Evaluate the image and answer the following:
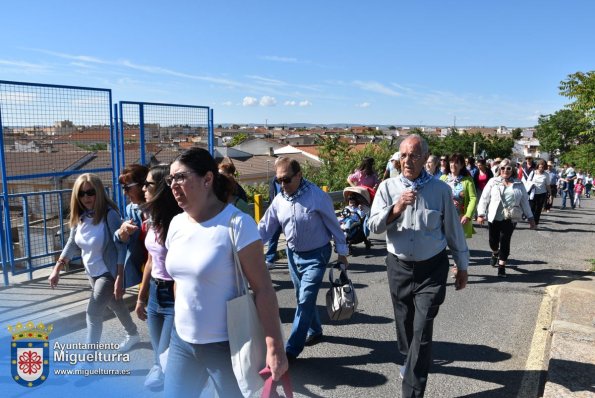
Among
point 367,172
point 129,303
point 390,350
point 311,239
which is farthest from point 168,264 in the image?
point 367,172

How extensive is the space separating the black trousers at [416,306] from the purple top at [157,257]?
1.72 metres

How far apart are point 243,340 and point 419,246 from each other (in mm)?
1721

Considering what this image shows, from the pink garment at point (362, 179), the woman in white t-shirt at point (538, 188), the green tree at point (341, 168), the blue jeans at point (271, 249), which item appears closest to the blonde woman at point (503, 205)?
the pink garment at point (362, 179)

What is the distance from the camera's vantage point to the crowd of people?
8.09 ft

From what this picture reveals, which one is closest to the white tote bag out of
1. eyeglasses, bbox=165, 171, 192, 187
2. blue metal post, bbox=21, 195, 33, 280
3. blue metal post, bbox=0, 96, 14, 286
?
eyeglasses, bbox=165, 171, 192, 187

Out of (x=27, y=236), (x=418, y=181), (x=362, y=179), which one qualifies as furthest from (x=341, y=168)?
(x=418, y=181)

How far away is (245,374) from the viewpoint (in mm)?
2408

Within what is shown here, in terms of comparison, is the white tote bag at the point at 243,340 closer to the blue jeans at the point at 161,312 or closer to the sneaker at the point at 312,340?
the blue jeans at the point at 161,312

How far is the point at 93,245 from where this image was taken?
14.0ft

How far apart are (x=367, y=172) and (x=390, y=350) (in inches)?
204

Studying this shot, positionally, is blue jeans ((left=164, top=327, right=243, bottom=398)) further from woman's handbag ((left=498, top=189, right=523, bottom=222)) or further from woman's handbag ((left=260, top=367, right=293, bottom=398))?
woman's handbag ((left=498, top=189, right=523, bottom=222))

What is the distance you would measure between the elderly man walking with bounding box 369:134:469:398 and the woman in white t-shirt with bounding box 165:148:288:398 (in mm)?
1455

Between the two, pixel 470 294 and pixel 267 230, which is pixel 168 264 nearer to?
pixel 267 230

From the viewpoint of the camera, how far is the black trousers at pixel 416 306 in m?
A: 3.54
